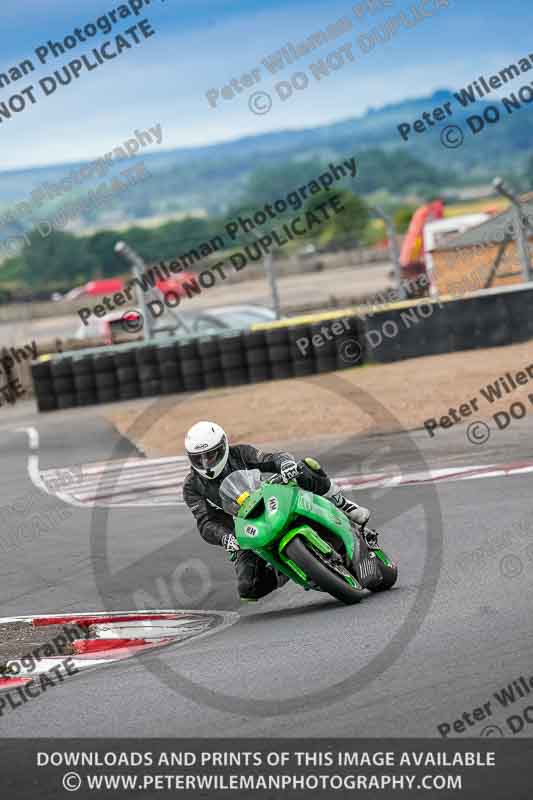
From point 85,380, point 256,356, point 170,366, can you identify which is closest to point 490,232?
point 256,356

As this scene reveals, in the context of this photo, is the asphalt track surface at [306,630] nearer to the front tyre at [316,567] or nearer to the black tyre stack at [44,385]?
the front tyre at [316,567]

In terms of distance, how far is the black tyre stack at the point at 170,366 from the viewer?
2455 cm

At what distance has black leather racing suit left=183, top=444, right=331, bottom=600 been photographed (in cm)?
822

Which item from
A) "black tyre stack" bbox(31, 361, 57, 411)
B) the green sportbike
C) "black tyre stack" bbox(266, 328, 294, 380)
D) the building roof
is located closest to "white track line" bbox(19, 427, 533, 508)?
the green sportbike

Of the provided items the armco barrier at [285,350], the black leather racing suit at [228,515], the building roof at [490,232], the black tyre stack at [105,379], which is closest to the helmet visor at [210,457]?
the black leather racing suit at [228,515]

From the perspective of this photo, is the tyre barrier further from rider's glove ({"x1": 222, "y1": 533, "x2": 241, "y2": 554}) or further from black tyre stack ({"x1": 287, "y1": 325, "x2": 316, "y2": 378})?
rider's glove ({"x1": 222, "y1": 533, "x2": 241, "y2": 554})

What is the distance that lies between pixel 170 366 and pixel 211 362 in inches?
31.2

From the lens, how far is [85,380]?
25125 millimetres

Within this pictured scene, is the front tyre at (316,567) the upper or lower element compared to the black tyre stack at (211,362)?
lower

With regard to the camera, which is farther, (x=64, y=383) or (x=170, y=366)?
(x=64, y=383)

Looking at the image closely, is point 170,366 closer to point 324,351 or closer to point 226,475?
point 324,351

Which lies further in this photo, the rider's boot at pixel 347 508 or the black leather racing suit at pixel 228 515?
the rider's boot at pixel 347 508
